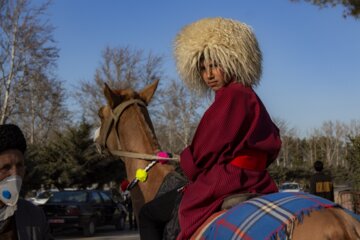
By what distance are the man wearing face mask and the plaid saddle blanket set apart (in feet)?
3.18

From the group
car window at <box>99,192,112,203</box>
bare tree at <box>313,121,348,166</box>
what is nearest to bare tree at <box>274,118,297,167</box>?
bare tree at <box>313,121,348,166</box>

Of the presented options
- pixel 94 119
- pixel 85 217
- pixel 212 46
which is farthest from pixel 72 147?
pixel 212 46

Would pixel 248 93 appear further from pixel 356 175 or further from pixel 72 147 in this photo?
pixel 72 147

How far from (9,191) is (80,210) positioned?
18.0m

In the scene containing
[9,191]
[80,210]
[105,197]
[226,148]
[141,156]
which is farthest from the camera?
[105,197]

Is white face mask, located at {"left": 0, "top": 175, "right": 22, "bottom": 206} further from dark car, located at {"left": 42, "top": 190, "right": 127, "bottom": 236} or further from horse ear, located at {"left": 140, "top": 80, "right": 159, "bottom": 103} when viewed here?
dark car, located at {"left": 42, "top": 190, "right": 127, "bottom": 236}

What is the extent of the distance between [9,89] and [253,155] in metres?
31.9

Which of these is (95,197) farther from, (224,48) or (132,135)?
(224,48)

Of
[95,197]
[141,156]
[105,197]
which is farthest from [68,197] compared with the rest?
[141,156]

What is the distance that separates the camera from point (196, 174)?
3596mm

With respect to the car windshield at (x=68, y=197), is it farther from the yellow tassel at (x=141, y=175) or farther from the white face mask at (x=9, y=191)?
the white face mask at (x=9, y=191)

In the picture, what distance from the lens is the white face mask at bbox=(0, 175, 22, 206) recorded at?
281 centimetres

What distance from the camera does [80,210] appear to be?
66.7 ft

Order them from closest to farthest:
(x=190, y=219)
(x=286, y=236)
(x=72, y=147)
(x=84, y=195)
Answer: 1. (x=286, y=236)
2. (x=190, y=219)
3. (x=84, y=195)
4. (x=72, y=147)
